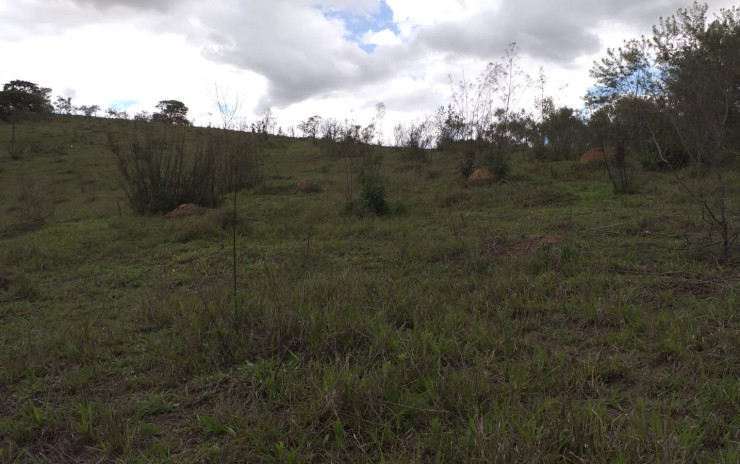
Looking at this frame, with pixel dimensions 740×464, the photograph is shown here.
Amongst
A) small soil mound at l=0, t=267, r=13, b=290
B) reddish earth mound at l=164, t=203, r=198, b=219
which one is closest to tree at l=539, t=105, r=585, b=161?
reddish earth mound at l=164, t=203, r=198, b=219

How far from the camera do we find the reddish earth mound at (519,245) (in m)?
4.30

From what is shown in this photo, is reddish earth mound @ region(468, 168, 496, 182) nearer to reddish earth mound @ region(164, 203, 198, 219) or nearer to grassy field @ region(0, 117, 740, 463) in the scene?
grassy field @ region(0, 117, 740, 463)

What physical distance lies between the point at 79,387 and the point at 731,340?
3282mm

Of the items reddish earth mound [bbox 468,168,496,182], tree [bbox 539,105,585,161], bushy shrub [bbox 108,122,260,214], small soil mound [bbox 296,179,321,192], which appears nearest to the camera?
bushy shrub [bbox 108,122,260,214]

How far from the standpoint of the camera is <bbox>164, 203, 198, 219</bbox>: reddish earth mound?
7.80 m

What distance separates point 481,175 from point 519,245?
4858mm

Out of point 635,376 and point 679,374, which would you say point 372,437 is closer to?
point 635,376

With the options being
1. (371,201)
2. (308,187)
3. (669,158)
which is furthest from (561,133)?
(371,201)

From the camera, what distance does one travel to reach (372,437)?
1.77 m

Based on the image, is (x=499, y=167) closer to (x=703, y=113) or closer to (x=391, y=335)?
(x=703, y=113)

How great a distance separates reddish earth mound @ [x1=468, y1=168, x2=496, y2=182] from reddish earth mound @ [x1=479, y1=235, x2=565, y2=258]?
14.5 feet

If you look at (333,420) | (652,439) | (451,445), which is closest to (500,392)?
(451,445)

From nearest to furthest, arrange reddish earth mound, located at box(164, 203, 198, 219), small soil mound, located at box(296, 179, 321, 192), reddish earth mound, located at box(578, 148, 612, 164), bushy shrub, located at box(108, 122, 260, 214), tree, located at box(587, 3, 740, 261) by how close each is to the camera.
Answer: tree, located at box(587, 3, 740, 261), reddish earth mound, located at box(164, 203, 198, 219), bushy shrub, located at box(108, 122, 260, 214), small soil mound, located at box(296, 179, 321, 192), reddish earth mound, located at box(578, 148, 612, 164)

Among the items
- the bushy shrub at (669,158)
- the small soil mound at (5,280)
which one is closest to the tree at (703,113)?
the bushy shrub at (669,158)
